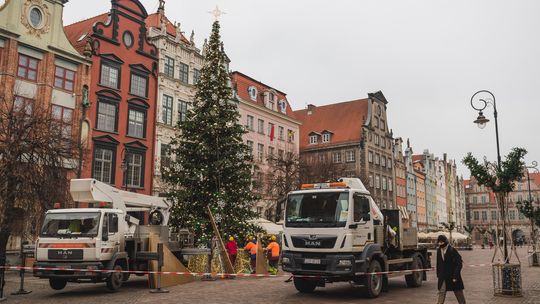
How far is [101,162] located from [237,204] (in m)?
13.1

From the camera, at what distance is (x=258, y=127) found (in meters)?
51.0

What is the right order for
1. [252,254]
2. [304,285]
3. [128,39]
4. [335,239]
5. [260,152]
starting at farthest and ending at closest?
[260,152], [128,39], [252,254], [304,285], [335,239]

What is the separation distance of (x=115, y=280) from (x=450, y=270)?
966cm

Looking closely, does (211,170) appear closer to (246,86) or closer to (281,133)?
(246,86)

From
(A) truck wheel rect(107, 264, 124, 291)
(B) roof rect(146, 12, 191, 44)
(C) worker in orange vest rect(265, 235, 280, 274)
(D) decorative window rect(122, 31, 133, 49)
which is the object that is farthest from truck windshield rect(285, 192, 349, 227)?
(B) roof rect(146, 12, 191, 44)

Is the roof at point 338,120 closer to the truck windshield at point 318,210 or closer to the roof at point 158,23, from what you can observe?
the roof at point 158,23

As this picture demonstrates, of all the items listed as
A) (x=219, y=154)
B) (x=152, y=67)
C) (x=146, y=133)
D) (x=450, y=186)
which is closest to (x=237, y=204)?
(x=219, y=154)

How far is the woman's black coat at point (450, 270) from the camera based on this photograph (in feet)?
34.9

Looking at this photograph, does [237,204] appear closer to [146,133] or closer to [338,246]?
[338,246]

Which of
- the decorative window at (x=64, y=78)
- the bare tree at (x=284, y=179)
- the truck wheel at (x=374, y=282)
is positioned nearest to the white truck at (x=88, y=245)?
the truck wheel at (x=374, y=282)

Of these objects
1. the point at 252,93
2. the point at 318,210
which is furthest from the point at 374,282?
the point at 252,93

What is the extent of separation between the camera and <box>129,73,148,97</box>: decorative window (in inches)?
1421

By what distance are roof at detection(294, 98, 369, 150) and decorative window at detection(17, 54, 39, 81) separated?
42919 mm

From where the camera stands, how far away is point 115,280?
49.7ft
